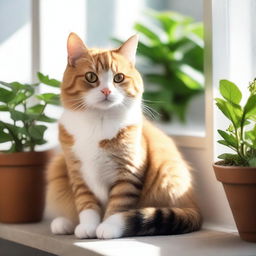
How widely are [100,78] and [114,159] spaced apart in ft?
0.73

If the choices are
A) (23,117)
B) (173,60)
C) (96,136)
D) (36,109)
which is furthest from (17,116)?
(173,60)

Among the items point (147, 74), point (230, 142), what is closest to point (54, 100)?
point (230, 142)

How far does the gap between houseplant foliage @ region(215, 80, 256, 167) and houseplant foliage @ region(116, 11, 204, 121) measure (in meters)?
1.57

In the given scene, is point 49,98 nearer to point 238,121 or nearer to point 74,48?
point 74,48

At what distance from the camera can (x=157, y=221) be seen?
→ 167 cm

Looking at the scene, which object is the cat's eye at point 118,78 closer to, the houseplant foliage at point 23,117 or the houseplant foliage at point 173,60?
the houseplant foliage at point 23,117

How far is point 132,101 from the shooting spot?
5.65ft

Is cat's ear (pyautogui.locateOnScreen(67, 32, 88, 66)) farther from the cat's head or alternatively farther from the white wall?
the white wall

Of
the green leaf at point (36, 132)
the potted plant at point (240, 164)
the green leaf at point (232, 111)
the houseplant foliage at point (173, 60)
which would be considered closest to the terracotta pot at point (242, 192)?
the potted plant at point (240, 164)

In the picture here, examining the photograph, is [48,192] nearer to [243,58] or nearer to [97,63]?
[97,63]

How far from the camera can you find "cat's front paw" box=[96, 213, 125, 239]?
5.41 ft

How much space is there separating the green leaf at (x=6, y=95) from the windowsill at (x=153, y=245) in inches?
15.9

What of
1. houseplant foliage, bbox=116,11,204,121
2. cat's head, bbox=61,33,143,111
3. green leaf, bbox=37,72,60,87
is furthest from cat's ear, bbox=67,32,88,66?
houseplant foliage, bbox=116,11,204,121

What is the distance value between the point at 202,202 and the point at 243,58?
447 millimetres
